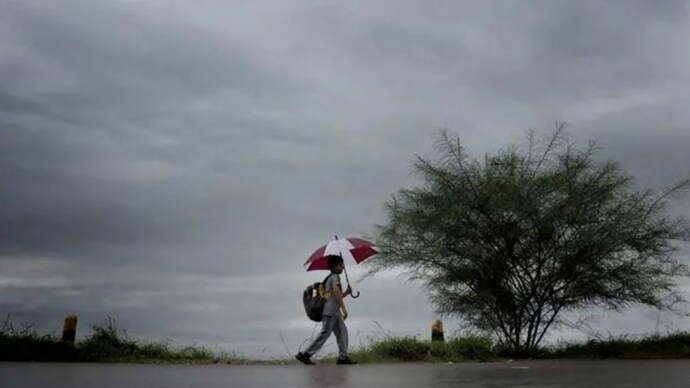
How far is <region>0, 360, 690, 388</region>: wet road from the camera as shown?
31.3 ft

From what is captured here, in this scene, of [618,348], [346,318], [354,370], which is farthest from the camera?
[618,348]

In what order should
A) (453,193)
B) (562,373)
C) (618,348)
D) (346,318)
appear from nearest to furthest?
(562,373)
(346,318)
(618,348)
(453,193)

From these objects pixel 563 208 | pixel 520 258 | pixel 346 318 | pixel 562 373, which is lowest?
pixel 562 373

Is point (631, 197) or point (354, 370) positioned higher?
point (631, 197)

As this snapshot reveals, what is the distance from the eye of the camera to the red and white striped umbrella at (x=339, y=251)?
15.1 m

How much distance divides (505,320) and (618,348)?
114 inches

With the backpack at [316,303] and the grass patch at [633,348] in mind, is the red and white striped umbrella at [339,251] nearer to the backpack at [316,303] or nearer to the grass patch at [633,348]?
the backpack at [316,303]

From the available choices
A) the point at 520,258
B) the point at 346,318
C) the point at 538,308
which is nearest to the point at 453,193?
the point at 520,258

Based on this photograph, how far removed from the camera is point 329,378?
10.9 meters

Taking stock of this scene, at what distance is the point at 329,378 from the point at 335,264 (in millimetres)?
4186

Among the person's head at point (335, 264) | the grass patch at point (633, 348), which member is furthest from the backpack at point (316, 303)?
the grass patch at point (633, 348)

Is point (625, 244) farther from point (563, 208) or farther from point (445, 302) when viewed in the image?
point (445, 302)

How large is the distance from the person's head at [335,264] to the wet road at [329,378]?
242 centimetres

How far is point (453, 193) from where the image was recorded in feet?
67.6
